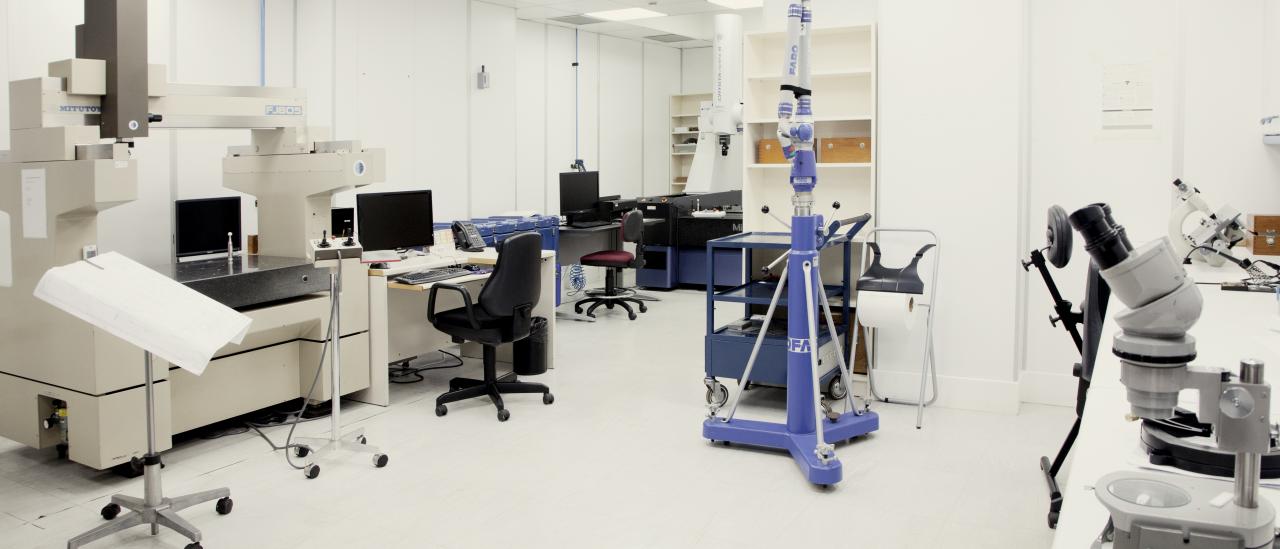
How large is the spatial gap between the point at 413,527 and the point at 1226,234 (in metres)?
3.67

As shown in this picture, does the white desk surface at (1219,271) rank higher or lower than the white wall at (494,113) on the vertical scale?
lower

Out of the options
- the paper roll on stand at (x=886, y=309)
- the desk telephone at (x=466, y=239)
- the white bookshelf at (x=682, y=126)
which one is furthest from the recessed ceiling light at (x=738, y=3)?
the paper roll on stand at (x=886, y=309)

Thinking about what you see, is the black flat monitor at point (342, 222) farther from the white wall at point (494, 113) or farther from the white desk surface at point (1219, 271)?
the white desk surface at point (1219, 271)

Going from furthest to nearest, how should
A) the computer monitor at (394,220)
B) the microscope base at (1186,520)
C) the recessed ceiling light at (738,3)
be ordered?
1. the recessed ceiling light at (738,3)
2. the computer monitor at (394,220)
3. the microscope base at (1186,520)

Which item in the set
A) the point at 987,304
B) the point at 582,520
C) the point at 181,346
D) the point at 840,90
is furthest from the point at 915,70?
the point at 181,346

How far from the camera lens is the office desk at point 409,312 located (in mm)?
5078

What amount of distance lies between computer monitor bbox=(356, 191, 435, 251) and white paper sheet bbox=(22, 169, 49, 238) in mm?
1982

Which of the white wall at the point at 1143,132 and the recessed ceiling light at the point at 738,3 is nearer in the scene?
the white wall at the point at 1143,132

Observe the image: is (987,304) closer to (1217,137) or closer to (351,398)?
(1217,137)

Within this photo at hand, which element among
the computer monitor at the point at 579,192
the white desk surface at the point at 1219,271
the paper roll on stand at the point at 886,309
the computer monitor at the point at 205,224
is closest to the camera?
the white desk surface at the point at 1219,271

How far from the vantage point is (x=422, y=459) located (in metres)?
4.24

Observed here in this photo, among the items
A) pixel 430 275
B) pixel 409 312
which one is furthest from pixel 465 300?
pixel 409 312

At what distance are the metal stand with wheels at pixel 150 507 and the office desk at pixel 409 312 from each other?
169cm

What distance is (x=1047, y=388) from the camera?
5160 mm
